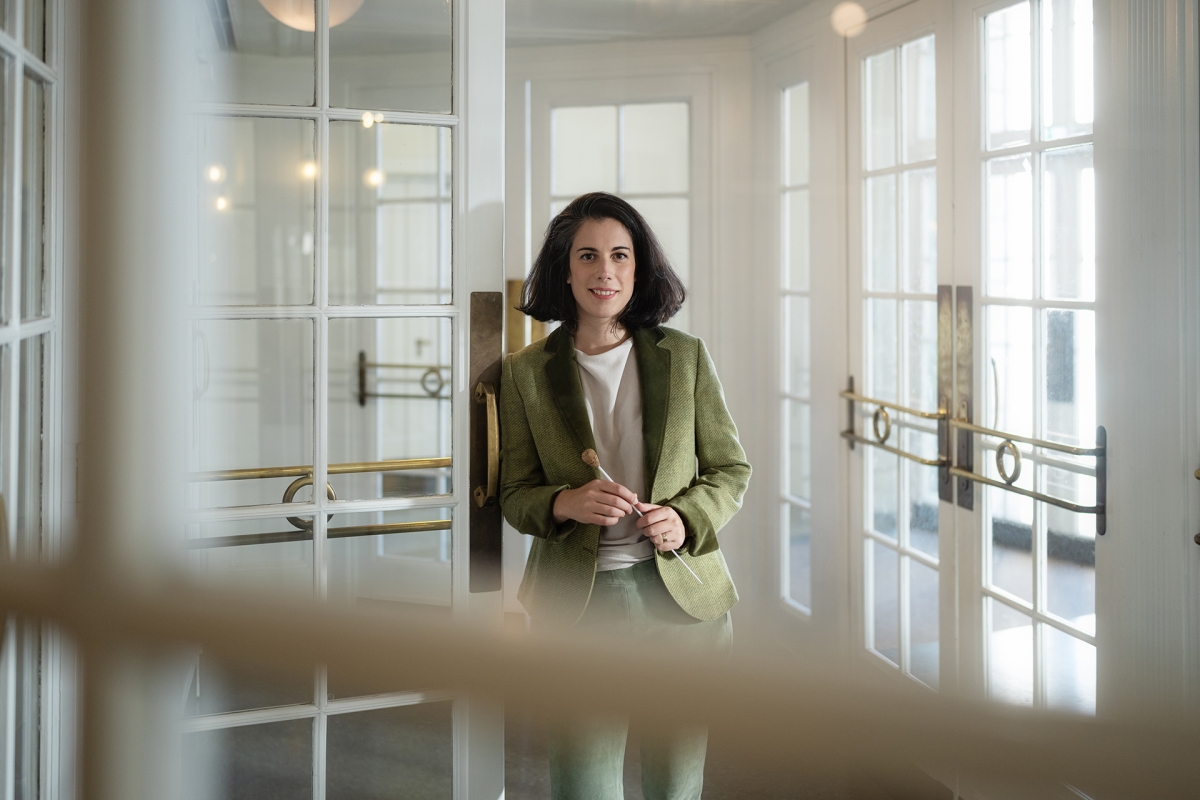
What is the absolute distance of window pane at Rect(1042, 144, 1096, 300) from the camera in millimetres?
1706

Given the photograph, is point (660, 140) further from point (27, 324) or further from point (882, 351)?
point (27, 324)

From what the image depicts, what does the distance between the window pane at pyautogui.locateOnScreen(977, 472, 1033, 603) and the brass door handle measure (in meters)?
1.06

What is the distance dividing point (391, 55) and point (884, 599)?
5.88ft

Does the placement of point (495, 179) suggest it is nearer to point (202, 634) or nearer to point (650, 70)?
point (202, 634)

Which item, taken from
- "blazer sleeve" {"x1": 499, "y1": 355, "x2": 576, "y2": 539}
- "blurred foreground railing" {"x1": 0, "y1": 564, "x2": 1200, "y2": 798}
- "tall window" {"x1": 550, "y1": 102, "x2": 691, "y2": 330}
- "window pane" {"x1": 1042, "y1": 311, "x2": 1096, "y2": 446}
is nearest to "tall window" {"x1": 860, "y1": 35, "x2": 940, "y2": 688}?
"window pane" {"x1": 1042, "y1": 311, "x2": 1096, "y2": 446}

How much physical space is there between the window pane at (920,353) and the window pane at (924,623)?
0.39 meters

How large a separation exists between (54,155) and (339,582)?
2.37ft

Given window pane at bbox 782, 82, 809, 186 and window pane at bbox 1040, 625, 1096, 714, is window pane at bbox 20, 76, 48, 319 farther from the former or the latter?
window pane at bbox 782, 82, 809, 186

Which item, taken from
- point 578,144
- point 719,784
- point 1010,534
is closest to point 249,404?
point 719,784

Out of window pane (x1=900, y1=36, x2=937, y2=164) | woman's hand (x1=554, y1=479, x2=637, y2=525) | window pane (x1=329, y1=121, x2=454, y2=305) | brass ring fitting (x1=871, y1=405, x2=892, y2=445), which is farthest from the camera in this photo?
window pane (x1=329, y1=121, x2=454, y2=305)

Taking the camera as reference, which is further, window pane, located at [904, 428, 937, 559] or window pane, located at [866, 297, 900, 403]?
window pane, located at [866, 297, 900, 403]

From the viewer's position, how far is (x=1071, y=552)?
70.2 inches

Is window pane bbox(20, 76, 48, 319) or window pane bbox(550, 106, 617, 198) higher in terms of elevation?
window pane bbox(550, 106, 617, 198)

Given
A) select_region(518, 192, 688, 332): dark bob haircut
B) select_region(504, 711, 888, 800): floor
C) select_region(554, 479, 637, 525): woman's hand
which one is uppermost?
select_region(518, 192, 688, 332): dark bob haircut
